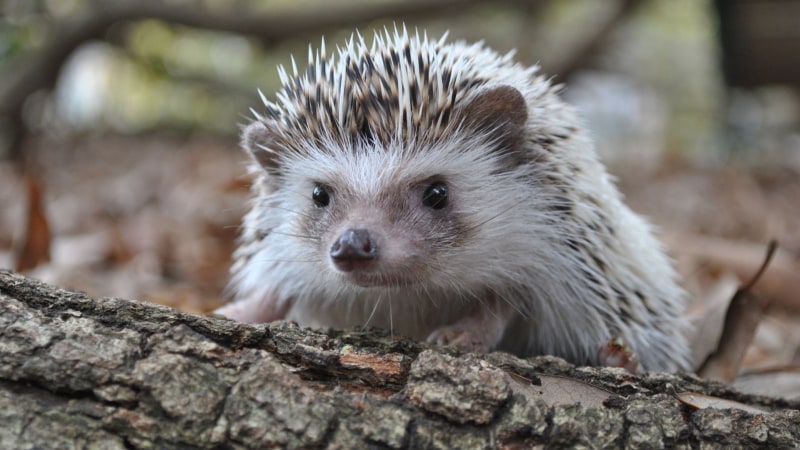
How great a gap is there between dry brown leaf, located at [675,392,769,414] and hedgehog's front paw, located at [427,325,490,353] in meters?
0.88

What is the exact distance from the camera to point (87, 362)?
7.48 ft

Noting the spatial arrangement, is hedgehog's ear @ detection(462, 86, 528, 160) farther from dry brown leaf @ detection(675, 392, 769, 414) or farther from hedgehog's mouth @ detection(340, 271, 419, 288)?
dry brown leaf @ detection(675, 392, 769, 414)

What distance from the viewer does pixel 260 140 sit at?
388 cm

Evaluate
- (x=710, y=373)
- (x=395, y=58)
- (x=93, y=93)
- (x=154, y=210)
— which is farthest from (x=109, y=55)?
(x=710, y=373)

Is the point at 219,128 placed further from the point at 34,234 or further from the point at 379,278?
the point at 379,278

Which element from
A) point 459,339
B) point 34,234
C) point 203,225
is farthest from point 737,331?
point 203,225

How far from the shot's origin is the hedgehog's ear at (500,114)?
352 cm

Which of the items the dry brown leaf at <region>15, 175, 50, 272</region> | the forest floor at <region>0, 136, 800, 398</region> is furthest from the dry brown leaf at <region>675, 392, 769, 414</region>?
the dry brown leaf at <region>15, 175, 50, 272</region>

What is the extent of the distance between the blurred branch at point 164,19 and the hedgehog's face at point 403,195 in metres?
8.36

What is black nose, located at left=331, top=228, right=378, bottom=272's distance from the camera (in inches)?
121

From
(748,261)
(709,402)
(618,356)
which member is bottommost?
(748,261)

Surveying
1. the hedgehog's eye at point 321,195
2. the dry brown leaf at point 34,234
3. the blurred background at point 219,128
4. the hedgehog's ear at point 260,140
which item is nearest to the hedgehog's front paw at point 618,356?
the blurred background at point 219,128

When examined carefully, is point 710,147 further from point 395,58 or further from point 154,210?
point 395,58

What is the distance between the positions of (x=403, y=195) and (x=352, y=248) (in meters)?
0.47
